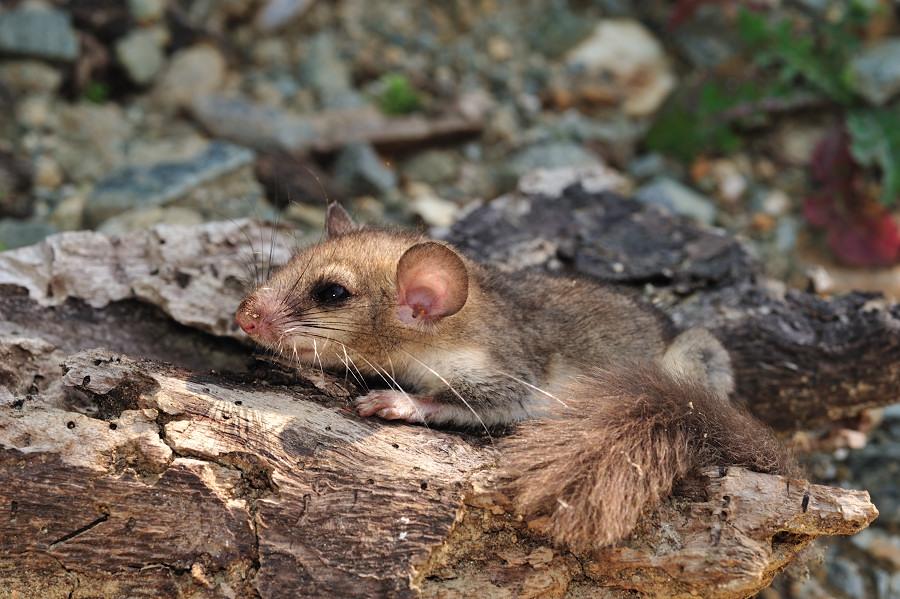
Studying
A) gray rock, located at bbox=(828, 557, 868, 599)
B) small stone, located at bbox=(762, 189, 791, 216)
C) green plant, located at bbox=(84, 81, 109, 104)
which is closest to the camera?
gray rock, located at bbox=(828, 557, 868, 599)

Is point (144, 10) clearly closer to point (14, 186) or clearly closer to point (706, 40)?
point (14, 186)

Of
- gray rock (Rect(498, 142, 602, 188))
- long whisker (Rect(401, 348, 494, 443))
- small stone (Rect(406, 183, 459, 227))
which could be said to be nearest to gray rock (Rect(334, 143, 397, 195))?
small stone (Rect(406, 183, 459, 227))

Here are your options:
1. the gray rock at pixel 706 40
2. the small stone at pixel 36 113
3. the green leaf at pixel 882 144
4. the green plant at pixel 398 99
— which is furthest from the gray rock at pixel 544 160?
the small stone at pixel 36 113

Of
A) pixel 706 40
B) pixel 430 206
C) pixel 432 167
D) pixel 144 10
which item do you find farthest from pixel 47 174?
pixel 706 40

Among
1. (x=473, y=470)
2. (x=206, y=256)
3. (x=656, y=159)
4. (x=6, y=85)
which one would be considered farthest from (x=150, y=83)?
(x=473, y=470)

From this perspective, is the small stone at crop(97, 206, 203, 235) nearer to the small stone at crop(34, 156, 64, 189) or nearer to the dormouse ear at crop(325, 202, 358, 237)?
the small stone at crop(34, 156, 64, 189)

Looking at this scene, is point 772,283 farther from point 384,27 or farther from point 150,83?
point 150,83

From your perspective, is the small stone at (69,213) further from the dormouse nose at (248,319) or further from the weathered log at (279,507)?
the dormouse nose at (248,319)
